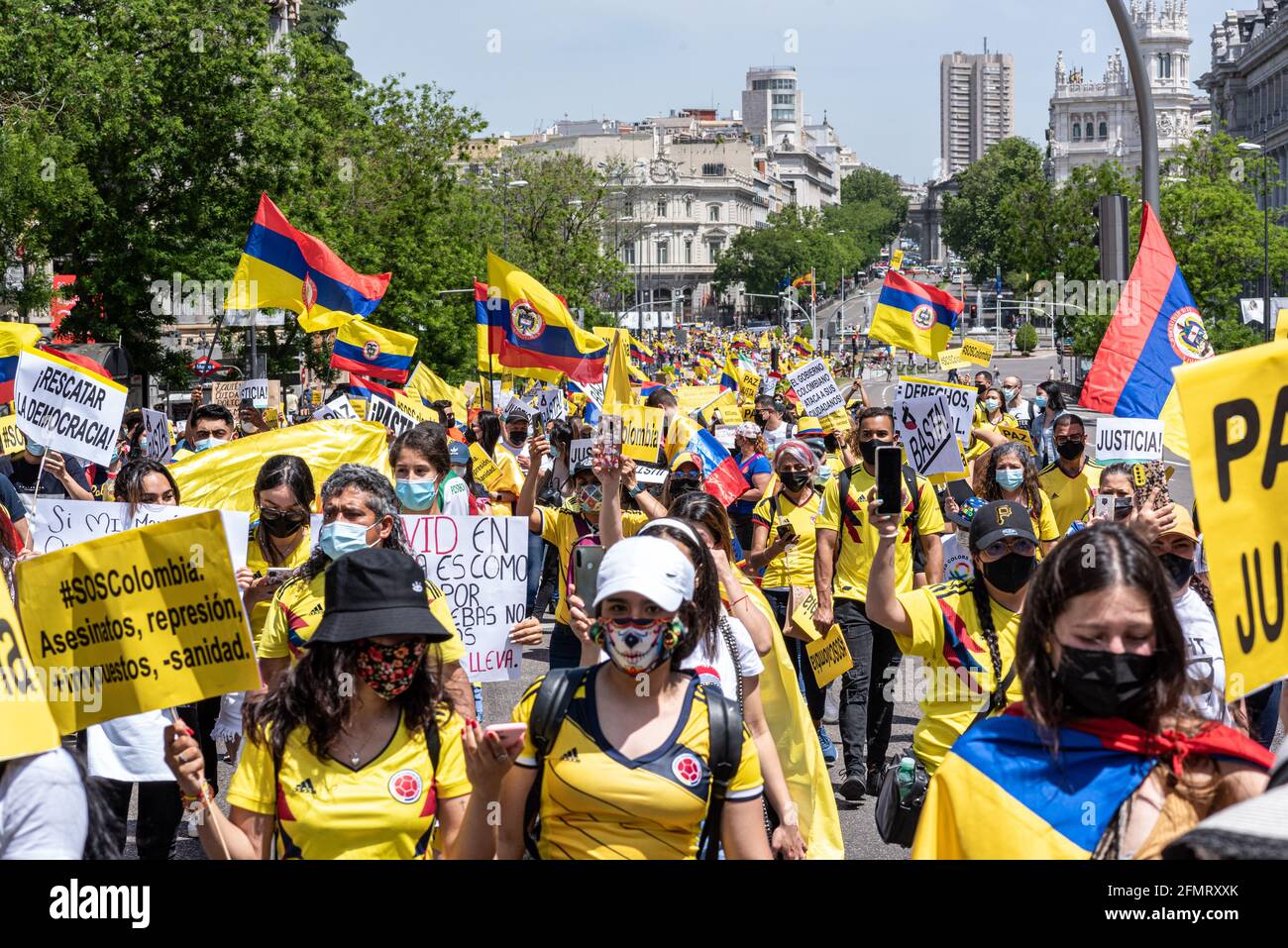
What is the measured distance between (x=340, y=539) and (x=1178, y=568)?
2768 millimetres

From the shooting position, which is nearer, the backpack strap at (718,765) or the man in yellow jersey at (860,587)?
the backpack strap at (718,765)

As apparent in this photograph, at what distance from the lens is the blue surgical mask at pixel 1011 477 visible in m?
9.12

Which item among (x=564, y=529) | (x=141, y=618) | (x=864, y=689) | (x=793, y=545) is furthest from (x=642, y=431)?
(x=141, y=618)

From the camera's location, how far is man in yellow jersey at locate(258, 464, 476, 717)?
186 inches

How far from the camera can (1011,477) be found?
912 cm

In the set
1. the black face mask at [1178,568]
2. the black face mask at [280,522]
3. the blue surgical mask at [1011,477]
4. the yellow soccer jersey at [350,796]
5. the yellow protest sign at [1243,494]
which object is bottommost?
the yellow soccer jersey at [350,796]

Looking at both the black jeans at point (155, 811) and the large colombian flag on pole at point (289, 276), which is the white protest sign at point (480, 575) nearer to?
the black jeans at point (155, 811)

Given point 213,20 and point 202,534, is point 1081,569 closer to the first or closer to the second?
point 202,534

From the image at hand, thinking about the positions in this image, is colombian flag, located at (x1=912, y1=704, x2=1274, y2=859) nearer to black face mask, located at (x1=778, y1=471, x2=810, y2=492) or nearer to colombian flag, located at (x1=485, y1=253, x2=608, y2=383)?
black face mask, located at (x1=778, y1=471, x2=810, y2=492)

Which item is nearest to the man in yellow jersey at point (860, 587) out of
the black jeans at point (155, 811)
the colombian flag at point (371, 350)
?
the black jeans at point (155, 811)

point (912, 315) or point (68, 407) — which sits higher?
point (912, 315)

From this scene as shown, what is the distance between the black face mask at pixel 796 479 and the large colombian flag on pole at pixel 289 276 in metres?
7.62

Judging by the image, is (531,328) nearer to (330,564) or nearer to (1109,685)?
(330,564)
